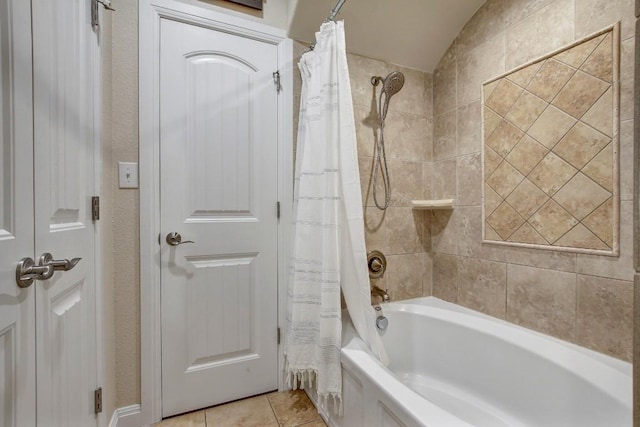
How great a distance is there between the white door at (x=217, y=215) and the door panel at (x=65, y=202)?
0.34 metres

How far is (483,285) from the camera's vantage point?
1627mm

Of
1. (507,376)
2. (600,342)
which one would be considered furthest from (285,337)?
(600,342)

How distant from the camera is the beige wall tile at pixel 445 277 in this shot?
1.81 metres

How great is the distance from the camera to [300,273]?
1.37 m

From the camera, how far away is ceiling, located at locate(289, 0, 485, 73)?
1.57 m

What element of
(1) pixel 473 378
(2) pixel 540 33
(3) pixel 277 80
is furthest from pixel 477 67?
(1) pixel 473 378

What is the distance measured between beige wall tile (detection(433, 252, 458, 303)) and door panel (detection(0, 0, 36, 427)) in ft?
6.34

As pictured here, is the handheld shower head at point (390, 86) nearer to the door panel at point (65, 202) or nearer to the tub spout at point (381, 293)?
the tub spout at point (381, 293)

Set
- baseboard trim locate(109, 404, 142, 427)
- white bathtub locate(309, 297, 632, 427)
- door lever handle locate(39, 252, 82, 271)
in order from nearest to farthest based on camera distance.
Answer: door lever handle locate(39, 252, 82, 271)
white bathtub locate(309, 297, 632, 427)
baseboard trim locate(109, 404, 142, 427)

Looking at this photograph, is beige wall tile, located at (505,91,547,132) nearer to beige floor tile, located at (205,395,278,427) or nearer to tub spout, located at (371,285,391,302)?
tub spout, located at (371,285,391,302)

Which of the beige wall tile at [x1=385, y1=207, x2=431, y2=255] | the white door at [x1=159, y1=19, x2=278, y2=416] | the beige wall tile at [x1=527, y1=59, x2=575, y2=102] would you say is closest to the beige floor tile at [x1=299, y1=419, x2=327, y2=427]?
the white door at [x1=159, y1=19, x2=278, y2=416]

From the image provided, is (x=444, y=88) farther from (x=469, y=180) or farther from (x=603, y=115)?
(x=603, y=115)

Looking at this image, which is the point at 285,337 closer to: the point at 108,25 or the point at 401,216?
the point at 401,216

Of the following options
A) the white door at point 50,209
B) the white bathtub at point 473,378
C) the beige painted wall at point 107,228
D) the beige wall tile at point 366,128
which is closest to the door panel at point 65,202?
the white door at point 50,209
